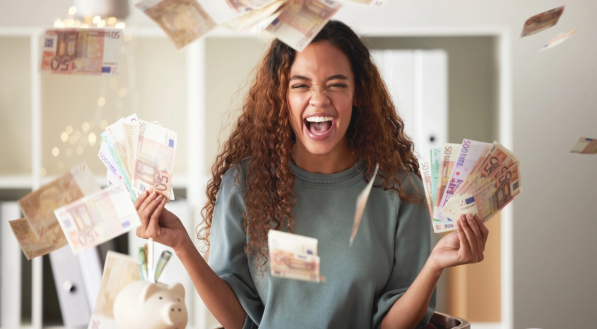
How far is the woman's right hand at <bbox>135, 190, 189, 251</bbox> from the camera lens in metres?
1.07

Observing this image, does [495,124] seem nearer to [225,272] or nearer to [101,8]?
[225,272]

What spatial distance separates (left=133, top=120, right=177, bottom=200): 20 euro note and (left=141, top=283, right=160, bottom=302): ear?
0.56 ft

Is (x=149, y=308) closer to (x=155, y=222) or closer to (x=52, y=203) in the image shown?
(x=155, y=222)

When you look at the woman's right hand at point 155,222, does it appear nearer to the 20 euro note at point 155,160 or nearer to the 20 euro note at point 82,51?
the 20 euro note at point 155,160

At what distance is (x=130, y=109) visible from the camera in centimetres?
234

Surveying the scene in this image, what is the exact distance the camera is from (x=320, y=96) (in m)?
1.23

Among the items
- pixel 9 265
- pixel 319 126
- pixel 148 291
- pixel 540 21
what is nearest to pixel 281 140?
pixel 319 126

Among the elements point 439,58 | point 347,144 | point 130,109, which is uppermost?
point 439,58

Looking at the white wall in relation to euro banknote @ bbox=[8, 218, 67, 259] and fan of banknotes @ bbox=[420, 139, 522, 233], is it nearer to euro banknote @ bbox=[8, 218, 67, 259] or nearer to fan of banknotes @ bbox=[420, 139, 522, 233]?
fan of banknotes @ bbox=[420, 139, 522, 233]

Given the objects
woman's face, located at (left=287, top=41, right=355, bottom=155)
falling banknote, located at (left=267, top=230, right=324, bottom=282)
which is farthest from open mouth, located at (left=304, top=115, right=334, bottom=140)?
falling banknote, located at (left=267, top=230, right=324, bottom=282)

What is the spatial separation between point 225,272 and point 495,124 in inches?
57.7

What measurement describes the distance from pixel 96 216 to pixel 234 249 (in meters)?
0.36

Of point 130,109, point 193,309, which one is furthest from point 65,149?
point 193,309

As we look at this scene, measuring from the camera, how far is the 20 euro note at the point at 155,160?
43.1 inches
